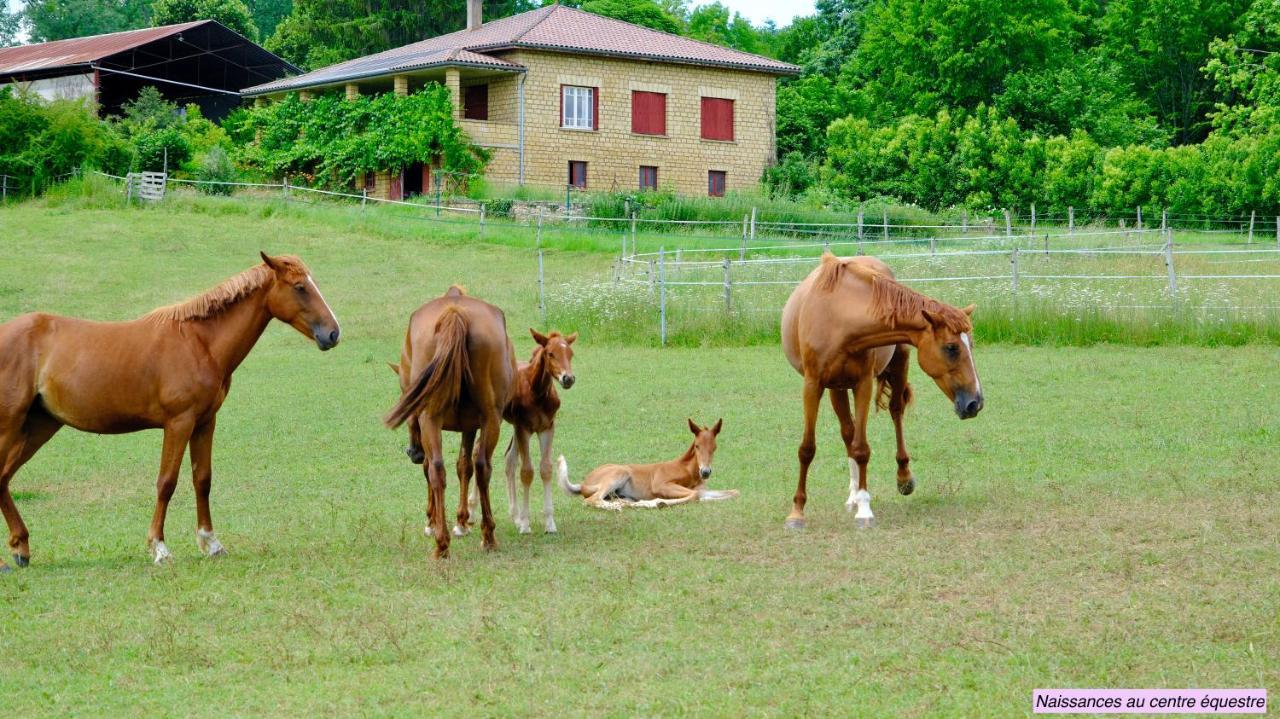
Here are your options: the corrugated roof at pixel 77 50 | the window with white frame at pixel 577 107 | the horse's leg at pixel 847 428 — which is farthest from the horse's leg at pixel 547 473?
the corrugated roof at pixel 77 50

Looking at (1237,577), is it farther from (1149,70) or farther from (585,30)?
(1149,70)

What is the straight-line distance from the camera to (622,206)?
120 ft

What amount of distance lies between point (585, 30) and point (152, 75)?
1800cm

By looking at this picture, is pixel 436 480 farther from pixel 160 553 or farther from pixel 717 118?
pixel 717 118

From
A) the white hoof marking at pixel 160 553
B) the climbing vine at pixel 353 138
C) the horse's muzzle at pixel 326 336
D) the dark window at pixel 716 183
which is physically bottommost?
the white hoof marking at pixel 160 553

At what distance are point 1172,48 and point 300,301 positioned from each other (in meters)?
54.3

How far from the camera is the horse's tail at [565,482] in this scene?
35.6 ft

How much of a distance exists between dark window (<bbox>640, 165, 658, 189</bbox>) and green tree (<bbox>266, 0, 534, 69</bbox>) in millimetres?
21976

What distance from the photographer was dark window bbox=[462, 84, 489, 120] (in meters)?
43.7

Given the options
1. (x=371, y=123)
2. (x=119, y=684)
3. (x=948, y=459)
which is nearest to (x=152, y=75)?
(x=371, y=123)

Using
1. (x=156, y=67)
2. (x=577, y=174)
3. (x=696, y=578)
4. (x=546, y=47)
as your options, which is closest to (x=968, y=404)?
(x=696, y=578)

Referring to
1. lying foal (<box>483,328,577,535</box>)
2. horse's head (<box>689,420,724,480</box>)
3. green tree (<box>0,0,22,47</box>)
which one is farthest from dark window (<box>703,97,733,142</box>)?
green tree (<box>0,0,22,47</box>)

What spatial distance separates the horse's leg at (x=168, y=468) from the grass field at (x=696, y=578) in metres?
0.19

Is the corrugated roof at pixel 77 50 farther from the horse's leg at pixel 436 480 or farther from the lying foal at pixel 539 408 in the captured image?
the horse's leg at pixel 436 480
